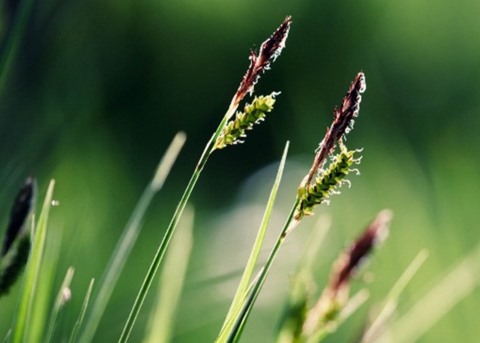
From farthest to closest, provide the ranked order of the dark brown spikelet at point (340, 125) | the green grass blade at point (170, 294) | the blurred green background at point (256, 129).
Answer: the blurred green background at point (256, 129)
the green grass blade at point (170, 294)
the dark brown spikelet at point (340, 125)

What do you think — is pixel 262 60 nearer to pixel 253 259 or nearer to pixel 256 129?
pixel 253 259

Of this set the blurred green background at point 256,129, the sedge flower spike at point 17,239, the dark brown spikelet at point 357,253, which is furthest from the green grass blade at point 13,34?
the blurred green background at point 256,129

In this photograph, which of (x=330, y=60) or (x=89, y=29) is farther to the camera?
(x=330, y=60)

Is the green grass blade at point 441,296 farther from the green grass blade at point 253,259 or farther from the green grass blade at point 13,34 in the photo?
the green grass blade at point 13,34

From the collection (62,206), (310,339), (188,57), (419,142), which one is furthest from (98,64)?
(310,339)

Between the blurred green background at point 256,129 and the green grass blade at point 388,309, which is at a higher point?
the blurred green background at point 256,129

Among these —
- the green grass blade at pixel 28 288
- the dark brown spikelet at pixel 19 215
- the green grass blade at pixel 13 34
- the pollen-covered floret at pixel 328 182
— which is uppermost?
the green grass blade at pixel 13 34

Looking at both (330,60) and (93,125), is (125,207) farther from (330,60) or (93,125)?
(330,60)
